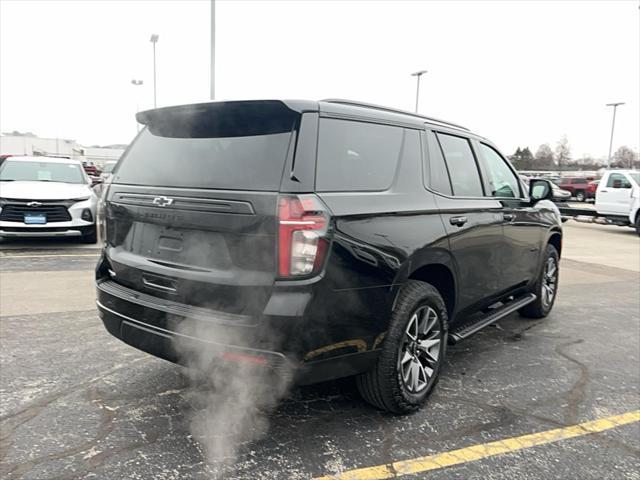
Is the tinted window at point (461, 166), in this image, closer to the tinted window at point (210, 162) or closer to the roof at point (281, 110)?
the roof at point (281, 110)

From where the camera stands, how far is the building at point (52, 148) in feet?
220

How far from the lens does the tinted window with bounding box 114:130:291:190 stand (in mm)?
2482

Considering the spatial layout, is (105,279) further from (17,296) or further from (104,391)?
(17,296)

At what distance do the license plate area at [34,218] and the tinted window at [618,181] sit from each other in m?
15.0

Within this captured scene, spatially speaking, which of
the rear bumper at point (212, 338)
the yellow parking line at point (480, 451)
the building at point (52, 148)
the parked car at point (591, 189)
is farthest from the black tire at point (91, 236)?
the building at point (52, 148)

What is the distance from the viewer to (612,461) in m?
2.67

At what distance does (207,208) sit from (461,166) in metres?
2.09

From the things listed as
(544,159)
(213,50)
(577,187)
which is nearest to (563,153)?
(544,159)

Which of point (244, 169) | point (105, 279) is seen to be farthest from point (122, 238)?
point (244, 169)

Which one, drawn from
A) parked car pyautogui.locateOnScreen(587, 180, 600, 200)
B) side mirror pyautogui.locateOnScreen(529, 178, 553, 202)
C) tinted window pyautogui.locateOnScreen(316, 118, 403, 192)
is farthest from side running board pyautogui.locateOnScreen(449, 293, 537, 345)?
parked car pyautogui.locateOnScreen(587, 180, 600, 200)

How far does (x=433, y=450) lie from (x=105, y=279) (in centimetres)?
215

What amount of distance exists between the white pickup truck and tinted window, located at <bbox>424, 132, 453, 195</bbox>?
13481mm

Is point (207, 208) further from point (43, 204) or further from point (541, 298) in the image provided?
point (43, 204)

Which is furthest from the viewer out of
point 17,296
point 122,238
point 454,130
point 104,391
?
point 17,296
